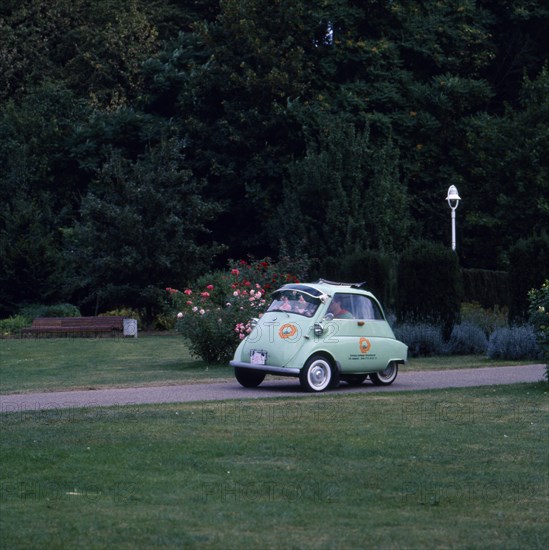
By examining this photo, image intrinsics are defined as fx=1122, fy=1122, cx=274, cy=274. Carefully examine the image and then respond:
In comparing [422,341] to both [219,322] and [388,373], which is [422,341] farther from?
[388,373]

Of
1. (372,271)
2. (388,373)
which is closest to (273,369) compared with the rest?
(388,373)

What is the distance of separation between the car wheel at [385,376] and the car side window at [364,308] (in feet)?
2.56

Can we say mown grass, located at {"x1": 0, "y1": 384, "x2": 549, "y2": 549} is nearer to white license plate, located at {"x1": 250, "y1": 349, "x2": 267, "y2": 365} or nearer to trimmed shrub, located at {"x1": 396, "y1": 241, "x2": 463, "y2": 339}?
white license plate, located at {"x1": 250, "y1": 349, "x2": 267, "y2": 365}

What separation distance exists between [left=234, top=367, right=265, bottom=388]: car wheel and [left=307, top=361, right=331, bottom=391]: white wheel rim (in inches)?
35.8

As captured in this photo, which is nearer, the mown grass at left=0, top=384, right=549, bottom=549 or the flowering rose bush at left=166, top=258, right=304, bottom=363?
the mown grass at left=0, top=384, right=549, bottom=549

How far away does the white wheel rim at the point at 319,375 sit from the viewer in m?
15.9

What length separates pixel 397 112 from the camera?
135 ft

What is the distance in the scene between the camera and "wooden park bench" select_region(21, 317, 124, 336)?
3353cm

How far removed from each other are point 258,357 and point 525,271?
384 inches

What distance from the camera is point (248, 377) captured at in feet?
→ 54.5

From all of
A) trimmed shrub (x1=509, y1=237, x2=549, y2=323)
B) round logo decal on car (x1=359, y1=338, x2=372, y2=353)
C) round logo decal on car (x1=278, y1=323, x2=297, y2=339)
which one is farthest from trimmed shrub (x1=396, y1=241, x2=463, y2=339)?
round logo decal on car (x1=278, y1=323, x2=297, y2=339)

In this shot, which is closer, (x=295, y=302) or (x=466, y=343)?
(x=295, y=302)

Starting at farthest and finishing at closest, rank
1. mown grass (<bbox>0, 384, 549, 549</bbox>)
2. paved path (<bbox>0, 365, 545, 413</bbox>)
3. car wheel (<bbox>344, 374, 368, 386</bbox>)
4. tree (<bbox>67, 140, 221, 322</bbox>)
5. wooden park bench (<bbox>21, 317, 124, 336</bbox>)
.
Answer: tree (<bbox>67, 140, 221, 322</bbox>), wooden park bench (<bbox>21, 317, 124, 336</bbox>), car wheel (<bbox>344, 374, 368, 386</bbox>), paved path (<bbox>0, 365, 545, 413</bbox>), mown grass (<bbox>0, 384, 549, 549</bbox>)

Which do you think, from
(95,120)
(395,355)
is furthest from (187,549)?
(95,120)
